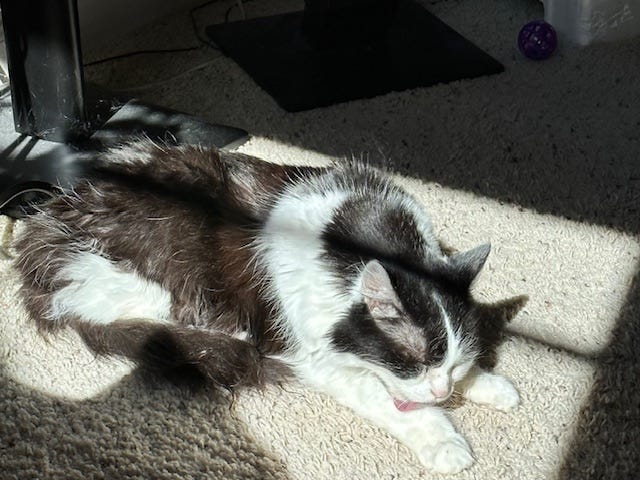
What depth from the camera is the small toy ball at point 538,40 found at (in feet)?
7.96

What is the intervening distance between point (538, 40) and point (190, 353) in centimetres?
149

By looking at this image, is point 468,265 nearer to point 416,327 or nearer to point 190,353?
point 416,327

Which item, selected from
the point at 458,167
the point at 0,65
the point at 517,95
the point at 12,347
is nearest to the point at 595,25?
the point at 517,95

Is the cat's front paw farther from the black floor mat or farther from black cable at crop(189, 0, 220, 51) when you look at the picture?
black cable at crop(189, 0, 220, 51)

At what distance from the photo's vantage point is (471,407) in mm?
1495

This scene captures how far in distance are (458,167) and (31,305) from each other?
103 cm

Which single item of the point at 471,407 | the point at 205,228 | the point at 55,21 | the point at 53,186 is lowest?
the point at 471,407

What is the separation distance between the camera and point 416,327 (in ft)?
4.27

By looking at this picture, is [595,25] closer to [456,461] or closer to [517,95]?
[517,95]

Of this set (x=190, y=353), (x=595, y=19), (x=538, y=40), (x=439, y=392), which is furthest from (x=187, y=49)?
(x=439, y=392)

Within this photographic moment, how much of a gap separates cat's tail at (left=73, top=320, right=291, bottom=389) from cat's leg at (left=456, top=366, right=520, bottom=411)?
1.04 ft

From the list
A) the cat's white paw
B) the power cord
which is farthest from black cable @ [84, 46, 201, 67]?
the cat's white paw

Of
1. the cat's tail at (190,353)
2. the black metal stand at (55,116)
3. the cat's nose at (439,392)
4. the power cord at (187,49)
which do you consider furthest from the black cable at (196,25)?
the cat's nose at (439,392)

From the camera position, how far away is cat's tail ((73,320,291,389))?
146 cm
